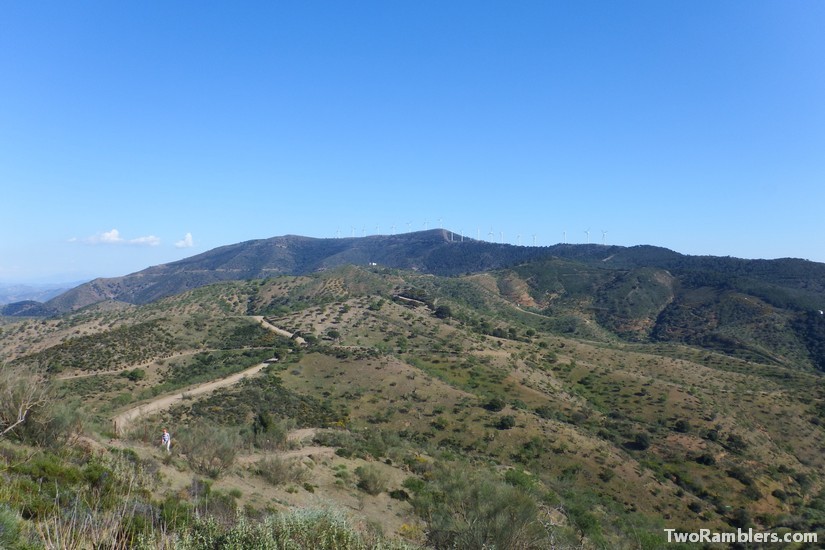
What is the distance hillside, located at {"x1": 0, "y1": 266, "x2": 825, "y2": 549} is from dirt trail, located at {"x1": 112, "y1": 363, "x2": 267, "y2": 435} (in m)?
0.88

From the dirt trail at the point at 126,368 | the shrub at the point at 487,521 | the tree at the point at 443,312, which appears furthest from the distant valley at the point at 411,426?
the tree at the point at 443,312

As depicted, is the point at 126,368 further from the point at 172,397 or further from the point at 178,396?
the point at 178,396

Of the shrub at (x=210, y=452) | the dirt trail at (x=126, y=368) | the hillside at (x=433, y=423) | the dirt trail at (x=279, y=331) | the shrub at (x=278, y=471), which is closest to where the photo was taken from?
the hillside at (x=433, y=423)

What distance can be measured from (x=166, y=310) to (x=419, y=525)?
103 metres

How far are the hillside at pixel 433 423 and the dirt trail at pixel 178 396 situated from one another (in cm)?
88

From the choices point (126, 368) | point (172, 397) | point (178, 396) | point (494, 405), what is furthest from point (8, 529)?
point (126, 368)

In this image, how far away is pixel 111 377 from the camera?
167 feet

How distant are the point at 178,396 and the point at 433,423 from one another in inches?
958

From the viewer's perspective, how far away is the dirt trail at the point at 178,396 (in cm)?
→ 3406

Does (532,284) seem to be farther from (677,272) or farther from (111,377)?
(111,377)

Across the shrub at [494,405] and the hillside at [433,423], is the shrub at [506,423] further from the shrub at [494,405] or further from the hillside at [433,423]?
the shrub at [494,405]

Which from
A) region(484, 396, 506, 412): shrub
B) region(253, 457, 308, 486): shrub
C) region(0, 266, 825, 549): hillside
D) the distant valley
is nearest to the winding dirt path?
the distant valley

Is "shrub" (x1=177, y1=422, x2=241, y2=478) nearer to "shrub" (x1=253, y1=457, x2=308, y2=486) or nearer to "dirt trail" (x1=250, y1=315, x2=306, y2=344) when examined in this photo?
"shrub" (x1=253, y1=457, x2=308, y2=486)

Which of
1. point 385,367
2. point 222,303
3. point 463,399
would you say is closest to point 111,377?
point 385,367
